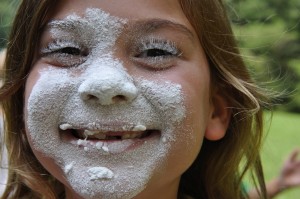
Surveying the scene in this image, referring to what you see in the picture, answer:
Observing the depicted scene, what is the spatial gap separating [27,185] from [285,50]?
26.1 ft

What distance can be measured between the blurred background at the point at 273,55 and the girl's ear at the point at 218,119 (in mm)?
166

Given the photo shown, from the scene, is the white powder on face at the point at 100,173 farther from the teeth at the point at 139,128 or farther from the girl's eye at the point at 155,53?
the girl's eye at the point at 155,53

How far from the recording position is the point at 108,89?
1.09 meters

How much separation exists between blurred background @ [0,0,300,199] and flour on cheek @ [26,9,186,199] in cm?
36

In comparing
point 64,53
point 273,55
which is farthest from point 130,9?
point 273,55

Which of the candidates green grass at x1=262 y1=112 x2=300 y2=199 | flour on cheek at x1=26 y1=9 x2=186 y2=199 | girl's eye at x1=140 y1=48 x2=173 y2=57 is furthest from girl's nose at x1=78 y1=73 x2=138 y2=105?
green grass at x1=262 y1=112 x2=300 y2=199

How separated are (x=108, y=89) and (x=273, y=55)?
6.08 m

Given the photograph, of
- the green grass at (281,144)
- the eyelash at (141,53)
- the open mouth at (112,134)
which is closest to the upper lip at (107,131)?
the open mouth at (112,134)

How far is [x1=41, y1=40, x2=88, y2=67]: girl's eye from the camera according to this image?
120 cm

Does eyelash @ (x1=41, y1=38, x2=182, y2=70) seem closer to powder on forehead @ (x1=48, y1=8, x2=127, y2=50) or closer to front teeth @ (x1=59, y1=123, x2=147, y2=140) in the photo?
powder on forehead @ (x1=48, y1=8, x2=127, y2=50)

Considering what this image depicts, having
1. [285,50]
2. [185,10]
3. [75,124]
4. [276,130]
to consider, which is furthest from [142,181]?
[285,50]

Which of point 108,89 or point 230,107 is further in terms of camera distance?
point 230,107

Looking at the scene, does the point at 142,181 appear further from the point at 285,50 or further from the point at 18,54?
the point at 285,50

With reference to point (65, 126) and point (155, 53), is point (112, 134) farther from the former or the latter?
point (155, 53)
